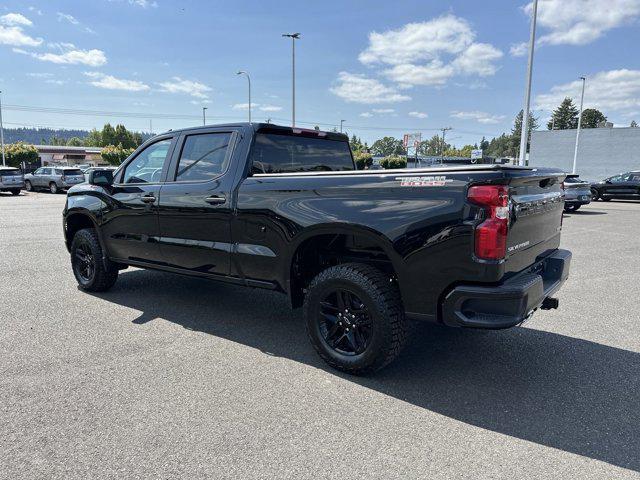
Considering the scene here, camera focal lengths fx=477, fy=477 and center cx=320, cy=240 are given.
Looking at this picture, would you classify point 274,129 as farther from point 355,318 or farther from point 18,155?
point 18,155

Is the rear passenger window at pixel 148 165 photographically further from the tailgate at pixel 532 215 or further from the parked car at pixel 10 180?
the parked car at pixel 10 180

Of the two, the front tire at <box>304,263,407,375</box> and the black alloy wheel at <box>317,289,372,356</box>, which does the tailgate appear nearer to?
the front tire at <box>304,263,407,375</box>

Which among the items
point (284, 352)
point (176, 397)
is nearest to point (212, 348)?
point (284, 352)

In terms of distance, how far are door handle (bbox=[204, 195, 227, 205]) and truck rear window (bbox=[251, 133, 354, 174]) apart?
1.21 ft

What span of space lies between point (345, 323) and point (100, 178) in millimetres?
3443

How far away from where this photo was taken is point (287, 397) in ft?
10.9

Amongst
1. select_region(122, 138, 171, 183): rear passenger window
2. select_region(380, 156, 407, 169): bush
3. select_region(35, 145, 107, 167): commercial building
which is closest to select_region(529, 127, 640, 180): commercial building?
select_region(380, 156, 407, 169): bush

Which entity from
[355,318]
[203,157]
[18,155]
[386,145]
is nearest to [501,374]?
[355,318]

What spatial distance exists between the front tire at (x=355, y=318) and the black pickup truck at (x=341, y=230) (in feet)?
0.03

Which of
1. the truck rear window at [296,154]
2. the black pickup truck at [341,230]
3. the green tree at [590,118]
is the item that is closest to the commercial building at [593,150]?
the truck rear window at [296,154]

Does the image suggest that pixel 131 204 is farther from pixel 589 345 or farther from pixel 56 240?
pixel 56 240

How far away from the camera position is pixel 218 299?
5742 millimetres

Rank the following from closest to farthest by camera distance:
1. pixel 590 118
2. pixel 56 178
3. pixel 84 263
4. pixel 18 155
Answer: pixel 84 263
pixel 56 178
pixel 18 155
pixel 590 118

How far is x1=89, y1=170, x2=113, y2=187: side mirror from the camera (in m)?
5.36
